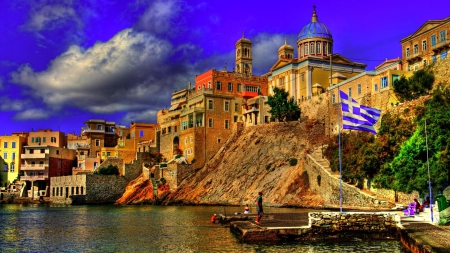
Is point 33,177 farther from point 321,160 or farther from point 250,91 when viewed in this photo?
point 321,160

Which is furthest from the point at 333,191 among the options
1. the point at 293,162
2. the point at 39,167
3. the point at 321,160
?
the point at 39,167

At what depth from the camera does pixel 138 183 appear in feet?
252

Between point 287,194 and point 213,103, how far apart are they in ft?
80.5

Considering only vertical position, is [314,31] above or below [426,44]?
above

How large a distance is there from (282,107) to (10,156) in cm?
5052

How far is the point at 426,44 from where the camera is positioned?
62.7 metres

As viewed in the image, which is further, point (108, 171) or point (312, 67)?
point (108, 171)

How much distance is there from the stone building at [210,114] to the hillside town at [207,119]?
14 cm

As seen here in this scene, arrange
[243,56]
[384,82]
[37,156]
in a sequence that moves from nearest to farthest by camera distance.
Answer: [384,82] < [37,156] < [243,56]

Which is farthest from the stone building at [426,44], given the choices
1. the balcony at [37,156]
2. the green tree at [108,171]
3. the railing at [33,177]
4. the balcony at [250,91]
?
the railing at [33,177]

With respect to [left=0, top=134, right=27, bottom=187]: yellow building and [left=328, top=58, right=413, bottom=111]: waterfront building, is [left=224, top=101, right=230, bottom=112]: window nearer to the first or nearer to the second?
[left=328, top=58, right=413, bottom=111]: waterfront building

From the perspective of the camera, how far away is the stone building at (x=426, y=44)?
59369 mm

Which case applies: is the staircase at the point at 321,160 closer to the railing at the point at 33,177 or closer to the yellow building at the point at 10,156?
the railing at the point at 33,177

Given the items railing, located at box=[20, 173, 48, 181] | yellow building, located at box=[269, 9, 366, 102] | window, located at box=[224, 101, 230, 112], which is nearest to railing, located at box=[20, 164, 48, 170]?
railing, located at box=[20, 173, 48, 181]
